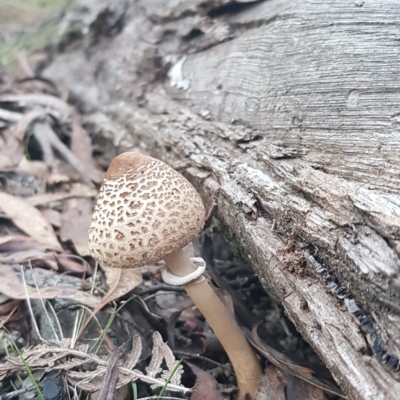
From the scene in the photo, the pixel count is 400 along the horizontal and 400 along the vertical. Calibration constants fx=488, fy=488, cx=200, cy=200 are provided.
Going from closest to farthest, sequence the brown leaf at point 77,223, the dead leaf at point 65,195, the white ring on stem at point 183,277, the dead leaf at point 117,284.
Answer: the white ring on stem at point 183,277 < the dead leaf at point 117,284 < the brown leaf at point 77,223 < the dead leaf at point 65,195

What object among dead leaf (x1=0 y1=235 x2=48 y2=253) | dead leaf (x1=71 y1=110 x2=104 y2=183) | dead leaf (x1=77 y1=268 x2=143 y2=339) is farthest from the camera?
dead leaf (x1=71 y1=110 x2=104 y2=183)

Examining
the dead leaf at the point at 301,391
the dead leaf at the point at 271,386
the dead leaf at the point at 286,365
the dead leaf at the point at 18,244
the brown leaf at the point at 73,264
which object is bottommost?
the dead leaf at the point at 271,386

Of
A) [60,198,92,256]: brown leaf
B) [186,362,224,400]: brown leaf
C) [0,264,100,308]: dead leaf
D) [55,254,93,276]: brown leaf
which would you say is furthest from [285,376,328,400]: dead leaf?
[60,198,92,256]: brown leaf

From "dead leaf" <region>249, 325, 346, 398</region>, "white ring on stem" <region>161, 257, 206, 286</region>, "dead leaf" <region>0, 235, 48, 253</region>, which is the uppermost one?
"white ring on stem" <region>161, 257, 206, 286</region>

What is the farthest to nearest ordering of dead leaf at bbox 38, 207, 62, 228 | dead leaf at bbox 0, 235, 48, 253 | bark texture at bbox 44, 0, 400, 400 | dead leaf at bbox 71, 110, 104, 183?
dead leaf at bbox 71, 110, 104, 183 < dead leaf at bbox 38, 207, 62, 228 < dead leaf at bbox 0, 235, 48, 253 < bark texture at bbox 44, 0, 400, 400

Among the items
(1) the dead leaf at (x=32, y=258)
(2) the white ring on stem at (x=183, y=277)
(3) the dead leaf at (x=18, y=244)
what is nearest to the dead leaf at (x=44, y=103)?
(3) the dead leaf at (x=18, y=244)

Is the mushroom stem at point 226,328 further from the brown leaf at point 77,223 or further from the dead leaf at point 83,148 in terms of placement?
the dead leaf at point 83,148

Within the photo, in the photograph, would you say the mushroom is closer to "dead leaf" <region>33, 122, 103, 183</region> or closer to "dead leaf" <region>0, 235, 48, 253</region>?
"dead leaf" <region>0, 235, 48, 253</region>

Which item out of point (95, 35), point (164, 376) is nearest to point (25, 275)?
point (164, 376)
